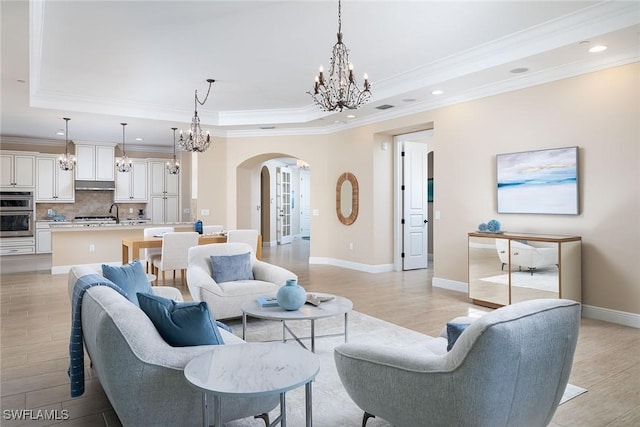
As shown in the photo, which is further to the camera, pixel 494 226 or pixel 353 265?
pixel 353 265

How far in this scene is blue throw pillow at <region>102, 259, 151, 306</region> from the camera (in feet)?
9.51

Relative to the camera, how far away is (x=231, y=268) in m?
4.51

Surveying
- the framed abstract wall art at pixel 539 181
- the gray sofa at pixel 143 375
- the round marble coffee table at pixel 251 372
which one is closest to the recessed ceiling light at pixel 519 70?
the framed abstract wall art at pixel 539 181

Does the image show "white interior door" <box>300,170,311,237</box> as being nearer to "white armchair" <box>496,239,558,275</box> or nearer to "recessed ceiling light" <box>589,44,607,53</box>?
"white armchair" <box>496,239,558,275</box>

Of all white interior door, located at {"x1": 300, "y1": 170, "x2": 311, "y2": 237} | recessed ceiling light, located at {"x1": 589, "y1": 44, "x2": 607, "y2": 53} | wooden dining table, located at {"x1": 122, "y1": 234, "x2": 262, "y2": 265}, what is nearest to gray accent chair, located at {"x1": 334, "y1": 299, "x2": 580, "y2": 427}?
recessed ceiling light, located at {"x1": 589, "y1": 44, "x2": 607, "y2": 53}

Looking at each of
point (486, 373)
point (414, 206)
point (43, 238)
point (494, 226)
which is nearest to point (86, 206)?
point (43, 238)

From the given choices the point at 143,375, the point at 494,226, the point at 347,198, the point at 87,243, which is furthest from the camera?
the point at 347,198

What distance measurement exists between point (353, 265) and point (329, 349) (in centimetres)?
448

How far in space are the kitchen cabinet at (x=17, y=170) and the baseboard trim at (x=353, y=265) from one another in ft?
22.1

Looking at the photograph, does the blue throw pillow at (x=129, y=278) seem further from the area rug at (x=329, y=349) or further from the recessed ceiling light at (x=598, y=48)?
the recessed ceiling light at (x=598, y=48)

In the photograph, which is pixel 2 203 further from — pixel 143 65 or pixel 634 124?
pixel 634 124

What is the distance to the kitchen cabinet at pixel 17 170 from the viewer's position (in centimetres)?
931

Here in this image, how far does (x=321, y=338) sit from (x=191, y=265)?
1.64 meters

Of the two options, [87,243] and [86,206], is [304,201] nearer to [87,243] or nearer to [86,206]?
[86,206]
